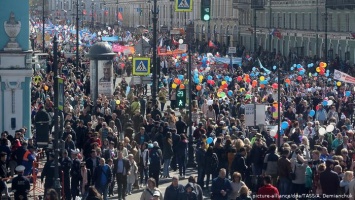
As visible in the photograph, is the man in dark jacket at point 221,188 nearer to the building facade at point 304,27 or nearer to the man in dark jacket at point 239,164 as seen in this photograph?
the man in dark jacket at point 239,164

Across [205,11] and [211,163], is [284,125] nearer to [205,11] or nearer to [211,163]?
[205,11]

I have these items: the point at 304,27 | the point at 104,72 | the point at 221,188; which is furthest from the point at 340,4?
the point at 221,188

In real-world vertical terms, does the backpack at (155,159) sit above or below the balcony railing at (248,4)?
below

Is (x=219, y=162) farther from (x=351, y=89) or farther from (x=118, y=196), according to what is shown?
(x=351, y=89)

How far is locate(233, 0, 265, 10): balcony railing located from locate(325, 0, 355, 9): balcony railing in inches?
609

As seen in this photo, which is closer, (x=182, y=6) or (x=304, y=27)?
(x=182, y=6)

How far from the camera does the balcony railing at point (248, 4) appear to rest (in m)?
86.4

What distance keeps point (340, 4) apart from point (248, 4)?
2166cm

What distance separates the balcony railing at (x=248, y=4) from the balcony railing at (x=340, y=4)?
50.8 ft

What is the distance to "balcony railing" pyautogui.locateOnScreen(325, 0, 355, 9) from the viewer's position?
67781 millimetres

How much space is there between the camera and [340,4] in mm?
69500

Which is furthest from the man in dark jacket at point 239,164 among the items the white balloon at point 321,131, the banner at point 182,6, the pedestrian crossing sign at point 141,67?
the pedestrian crossing sign at point 141,67

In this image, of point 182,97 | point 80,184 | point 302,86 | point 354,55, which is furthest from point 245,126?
point 354,55

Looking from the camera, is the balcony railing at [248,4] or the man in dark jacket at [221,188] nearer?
the man in dark jacket at [221,188]
